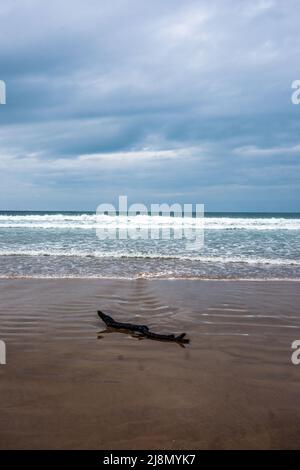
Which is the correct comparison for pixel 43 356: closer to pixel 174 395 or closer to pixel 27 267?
pixel 174 395

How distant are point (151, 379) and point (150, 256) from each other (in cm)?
1003

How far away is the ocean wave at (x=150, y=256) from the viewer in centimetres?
1227

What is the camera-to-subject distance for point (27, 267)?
440 inches

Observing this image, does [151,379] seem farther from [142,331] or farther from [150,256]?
[150,256]

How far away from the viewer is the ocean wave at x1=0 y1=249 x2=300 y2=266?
12266mm

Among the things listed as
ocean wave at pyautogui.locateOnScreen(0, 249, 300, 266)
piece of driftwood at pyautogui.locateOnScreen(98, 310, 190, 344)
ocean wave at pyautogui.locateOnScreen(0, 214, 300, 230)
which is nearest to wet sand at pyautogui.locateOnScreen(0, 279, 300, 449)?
piece of driftwood at pyautogui.locateOnScreen(98, 310, 190, 344)

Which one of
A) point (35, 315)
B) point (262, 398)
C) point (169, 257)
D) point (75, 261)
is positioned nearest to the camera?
point (262, 398)

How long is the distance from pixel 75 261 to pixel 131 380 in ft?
30.3

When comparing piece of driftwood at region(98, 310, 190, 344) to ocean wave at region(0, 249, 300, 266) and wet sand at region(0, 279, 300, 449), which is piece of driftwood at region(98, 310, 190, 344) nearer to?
wet sand at region(0, 279, 300, 449)

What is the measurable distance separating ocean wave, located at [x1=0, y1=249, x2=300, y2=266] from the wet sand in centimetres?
573

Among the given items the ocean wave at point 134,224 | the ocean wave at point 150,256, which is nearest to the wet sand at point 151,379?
the ocean wave at point 150,256

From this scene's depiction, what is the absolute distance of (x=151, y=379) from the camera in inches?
137

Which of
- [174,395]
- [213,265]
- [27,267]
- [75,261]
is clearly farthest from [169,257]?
[174,395]

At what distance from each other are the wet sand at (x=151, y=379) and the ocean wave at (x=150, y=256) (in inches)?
226
